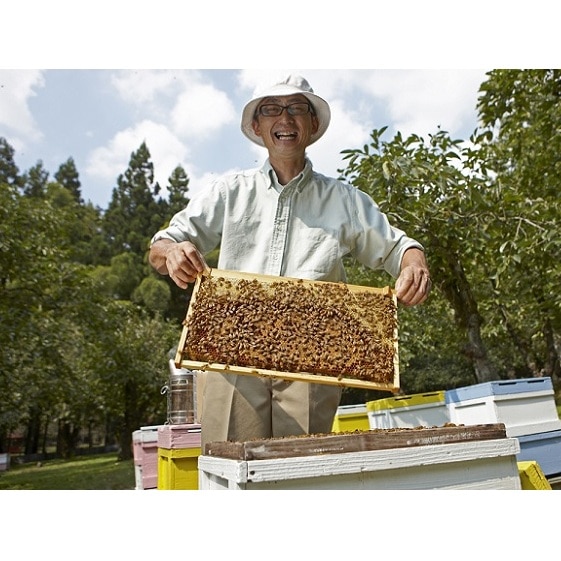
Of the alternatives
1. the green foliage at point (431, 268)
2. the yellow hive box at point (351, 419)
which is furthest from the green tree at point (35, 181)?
the yellow hive box at point (351, 419)

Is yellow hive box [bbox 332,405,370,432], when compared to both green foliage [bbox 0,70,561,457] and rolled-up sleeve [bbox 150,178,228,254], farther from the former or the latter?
rolled-up sleeve [bbox 150,178,228,254]

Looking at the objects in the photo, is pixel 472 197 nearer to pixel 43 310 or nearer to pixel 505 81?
pixel 505 81

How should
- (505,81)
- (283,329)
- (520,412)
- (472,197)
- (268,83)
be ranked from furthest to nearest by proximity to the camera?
1. (505,81)
2. (472,197)
3. (520,412)
4. (268,83)
5. (283,329)

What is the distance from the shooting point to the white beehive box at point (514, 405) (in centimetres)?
441

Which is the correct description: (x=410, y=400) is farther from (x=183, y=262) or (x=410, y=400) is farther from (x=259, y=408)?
A: (x=183, y=262)

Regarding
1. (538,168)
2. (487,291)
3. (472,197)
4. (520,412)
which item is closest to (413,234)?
(472,197)

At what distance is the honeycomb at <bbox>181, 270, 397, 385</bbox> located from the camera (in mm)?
1975

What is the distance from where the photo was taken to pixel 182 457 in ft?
10.2

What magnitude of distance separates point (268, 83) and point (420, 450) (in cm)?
151

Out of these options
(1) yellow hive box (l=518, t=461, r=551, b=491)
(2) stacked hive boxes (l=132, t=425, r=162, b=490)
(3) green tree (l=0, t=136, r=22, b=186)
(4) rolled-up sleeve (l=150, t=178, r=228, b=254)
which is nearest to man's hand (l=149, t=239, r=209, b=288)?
(4) rolled-up sleeve (l=150, t=178, r=228, b=254)

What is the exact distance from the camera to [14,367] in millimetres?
8445

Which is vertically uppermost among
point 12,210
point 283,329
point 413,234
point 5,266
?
point 12,210

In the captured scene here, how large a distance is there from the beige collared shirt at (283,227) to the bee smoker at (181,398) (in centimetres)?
263

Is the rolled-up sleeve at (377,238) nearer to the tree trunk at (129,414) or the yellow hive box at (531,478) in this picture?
the yellow hive box at (531,478)
